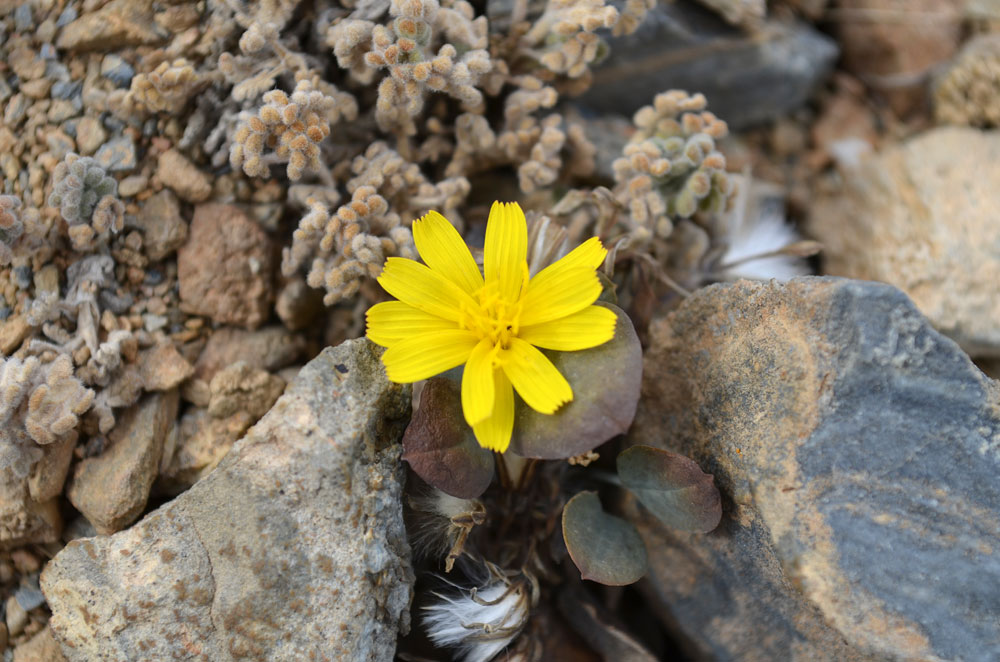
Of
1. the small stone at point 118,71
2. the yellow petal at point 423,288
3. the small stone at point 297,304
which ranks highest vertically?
the small stone at point 118,71

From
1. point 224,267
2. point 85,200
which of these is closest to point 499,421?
point 224,267

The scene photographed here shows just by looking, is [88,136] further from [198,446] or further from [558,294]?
[558,294]

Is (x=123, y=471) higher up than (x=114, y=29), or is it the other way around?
(x=114, y=29)

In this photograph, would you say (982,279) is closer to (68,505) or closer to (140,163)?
(140,163)

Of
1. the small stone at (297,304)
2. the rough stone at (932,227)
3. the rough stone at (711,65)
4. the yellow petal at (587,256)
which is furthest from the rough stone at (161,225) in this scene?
the rough stone at (932,227)

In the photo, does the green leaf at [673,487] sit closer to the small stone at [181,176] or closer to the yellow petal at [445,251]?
the yellow petal at [445,251]

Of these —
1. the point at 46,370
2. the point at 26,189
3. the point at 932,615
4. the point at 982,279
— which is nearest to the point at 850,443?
the point at 932,615
